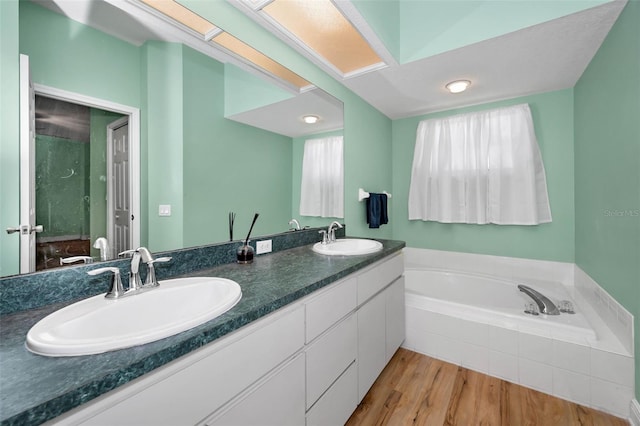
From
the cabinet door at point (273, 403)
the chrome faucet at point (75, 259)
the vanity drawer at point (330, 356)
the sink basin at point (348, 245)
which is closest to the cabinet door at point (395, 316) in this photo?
the sink basin at point (348, 245)

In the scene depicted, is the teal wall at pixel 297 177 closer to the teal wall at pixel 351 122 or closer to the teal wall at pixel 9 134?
the teal wall at pixel 351 122

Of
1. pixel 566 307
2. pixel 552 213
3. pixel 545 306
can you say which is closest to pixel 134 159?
pixel 545 306

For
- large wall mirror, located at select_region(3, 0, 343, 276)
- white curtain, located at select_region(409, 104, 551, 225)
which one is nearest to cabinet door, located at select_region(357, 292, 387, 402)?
large wall mirror, located at select_region(3, 0, 343, 276)

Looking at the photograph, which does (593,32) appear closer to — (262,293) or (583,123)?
(583,123)

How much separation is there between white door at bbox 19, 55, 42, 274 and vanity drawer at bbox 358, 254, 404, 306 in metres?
1.28

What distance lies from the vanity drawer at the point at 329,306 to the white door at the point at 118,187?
2.47 ft

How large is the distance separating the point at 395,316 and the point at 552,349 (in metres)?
0.91

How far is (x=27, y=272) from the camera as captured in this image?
82cm

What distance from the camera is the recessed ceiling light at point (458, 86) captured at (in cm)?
220

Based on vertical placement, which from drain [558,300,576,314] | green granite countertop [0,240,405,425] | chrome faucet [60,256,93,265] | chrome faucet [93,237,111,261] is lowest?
drain [558,300,576,314]

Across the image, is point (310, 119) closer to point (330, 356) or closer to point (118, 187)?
point (118, 187)

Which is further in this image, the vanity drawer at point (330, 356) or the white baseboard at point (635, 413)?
the white baseboard at point (635, 413)

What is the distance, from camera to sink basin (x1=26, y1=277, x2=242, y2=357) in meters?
0.58

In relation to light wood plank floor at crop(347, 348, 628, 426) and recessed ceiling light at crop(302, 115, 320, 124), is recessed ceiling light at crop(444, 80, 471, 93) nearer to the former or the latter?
recessed ceiling light at crop(302, 115, 320, 124)
